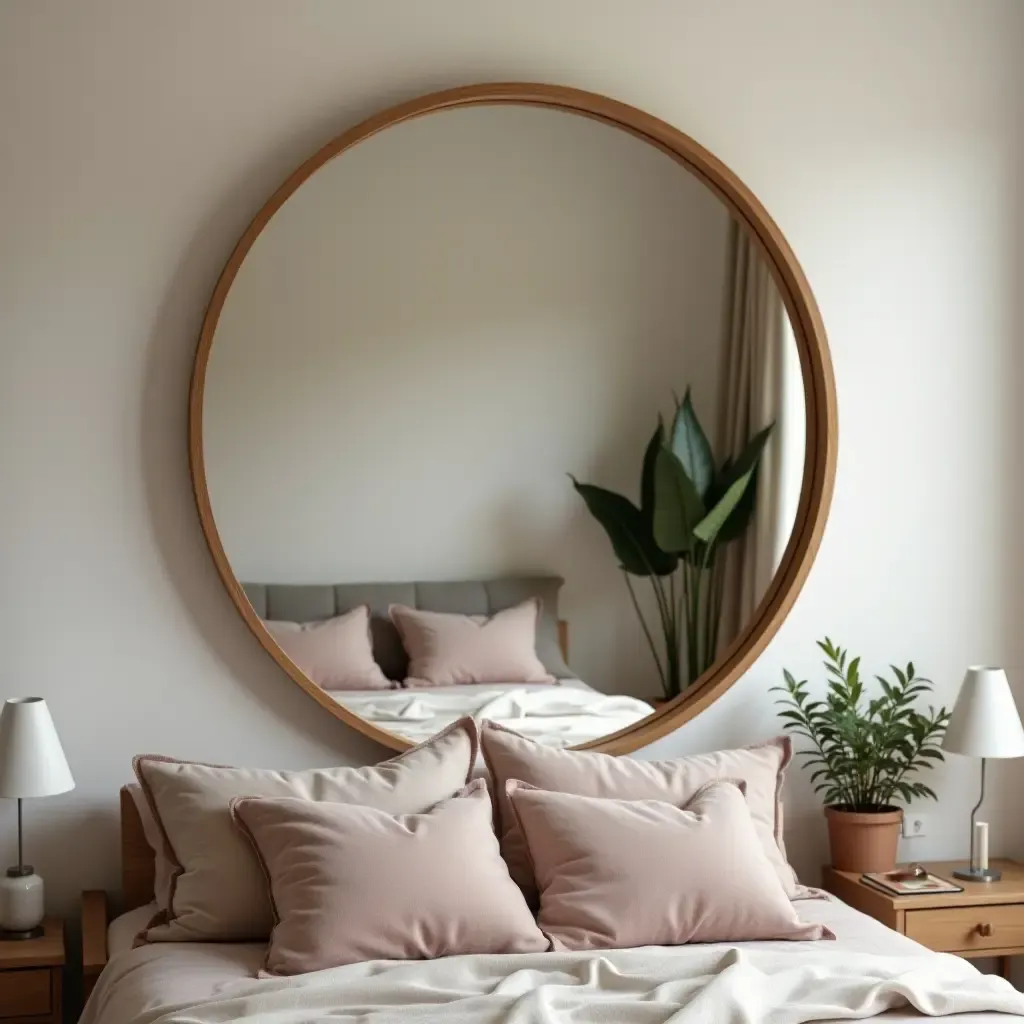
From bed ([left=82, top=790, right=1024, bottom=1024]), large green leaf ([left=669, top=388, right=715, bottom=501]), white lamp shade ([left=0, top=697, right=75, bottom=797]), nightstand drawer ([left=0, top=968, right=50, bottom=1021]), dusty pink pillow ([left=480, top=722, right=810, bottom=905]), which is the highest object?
large green leaf ([left=669, top=388, right=715, bottom=501])

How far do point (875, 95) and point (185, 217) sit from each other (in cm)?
172

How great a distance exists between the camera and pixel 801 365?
11.5 ft

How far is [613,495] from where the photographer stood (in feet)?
11.1

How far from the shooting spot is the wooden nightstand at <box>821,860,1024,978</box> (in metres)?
3.20

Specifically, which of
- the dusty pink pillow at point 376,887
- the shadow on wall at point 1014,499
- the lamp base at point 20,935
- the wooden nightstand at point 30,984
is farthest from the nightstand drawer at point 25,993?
the shadow on wall at point 1014,499

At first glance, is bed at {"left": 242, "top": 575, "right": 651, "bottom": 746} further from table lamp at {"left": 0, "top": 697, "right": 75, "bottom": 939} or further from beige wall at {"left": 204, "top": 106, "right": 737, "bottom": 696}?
table lamp at {"left": 0, "top": 697, "right": 75, "bottom": 939}

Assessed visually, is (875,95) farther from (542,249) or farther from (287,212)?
(287,212)

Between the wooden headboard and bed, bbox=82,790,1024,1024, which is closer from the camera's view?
bed, bbox=82,790,1024,1024

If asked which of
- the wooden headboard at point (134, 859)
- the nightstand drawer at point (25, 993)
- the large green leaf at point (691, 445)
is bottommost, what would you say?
the nightstand drawer at point (25, 993)

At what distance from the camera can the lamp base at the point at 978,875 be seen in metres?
3.38

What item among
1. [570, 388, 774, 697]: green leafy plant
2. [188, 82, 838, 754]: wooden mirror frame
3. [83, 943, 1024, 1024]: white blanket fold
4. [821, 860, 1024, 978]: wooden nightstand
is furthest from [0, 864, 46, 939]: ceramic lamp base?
[821, 860, 1024, 978]: wooden nightstand

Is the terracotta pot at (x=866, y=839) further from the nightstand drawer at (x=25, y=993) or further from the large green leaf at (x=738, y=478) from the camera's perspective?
the nightstand drawer at (x=25, y=993)

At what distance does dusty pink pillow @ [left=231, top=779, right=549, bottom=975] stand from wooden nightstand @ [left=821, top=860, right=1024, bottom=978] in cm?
95

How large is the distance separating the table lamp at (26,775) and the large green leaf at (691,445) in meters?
1.56
